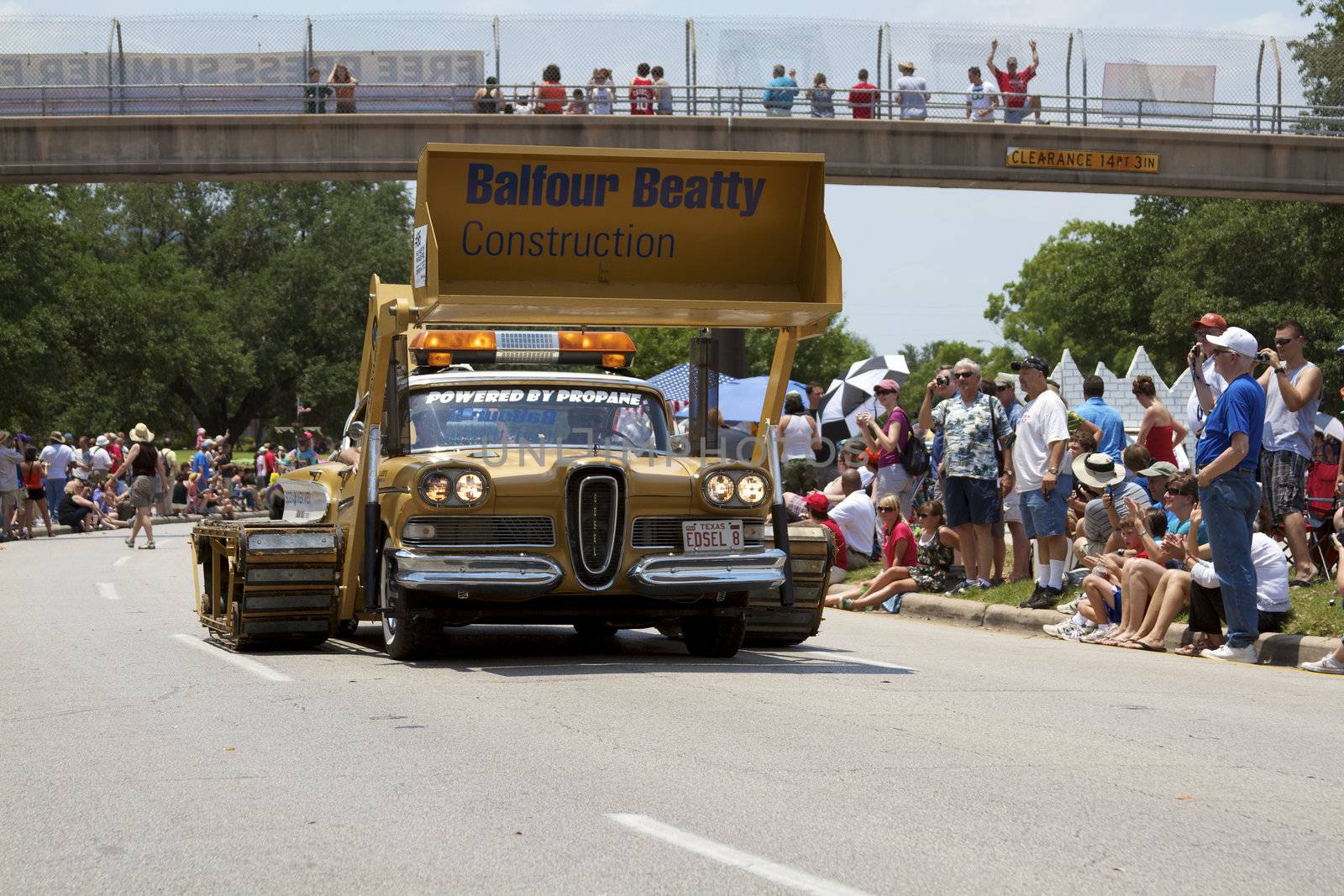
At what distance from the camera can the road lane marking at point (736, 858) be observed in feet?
17.1

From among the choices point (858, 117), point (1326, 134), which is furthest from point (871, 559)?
point (1326, 134)

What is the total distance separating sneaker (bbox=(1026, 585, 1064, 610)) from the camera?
1477cm

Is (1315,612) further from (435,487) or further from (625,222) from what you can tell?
(435,487)

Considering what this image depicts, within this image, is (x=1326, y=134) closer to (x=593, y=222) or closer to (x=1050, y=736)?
(x=593, y=222)

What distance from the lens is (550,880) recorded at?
5.37 m

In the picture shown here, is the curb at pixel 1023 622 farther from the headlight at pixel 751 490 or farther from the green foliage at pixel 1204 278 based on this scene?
the green foliage at pixel 1204 278

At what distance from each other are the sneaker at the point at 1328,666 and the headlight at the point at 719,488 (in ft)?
12.7

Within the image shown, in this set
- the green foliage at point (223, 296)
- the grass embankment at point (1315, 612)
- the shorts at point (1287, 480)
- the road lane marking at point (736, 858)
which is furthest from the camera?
the green foliage at point (223, 296)

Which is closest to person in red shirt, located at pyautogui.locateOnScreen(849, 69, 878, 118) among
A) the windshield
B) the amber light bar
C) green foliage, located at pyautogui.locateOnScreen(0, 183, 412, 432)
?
the amber light bar

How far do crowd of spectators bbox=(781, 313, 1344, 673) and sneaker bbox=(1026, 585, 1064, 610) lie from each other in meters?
0.01

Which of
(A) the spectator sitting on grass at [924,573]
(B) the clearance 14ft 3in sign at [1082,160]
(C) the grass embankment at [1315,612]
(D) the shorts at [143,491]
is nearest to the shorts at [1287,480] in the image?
(C) the grass embankment at [1315,612]

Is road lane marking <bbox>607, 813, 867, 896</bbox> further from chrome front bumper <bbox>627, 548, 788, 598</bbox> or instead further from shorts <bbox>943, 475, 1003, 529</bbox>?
shorts <bbox>943, 475, 1003, 529</bbox>

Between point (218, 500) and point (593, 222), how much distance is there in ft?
109

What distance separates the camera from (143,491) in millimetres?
29453
